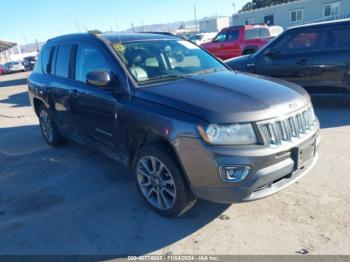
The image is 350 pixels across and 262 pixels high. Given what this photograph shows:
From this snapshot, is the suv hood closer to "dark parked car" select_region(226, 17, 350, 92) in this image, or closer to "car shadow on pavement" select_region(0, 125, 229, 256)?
"car shadow on pavement" select_region(0, 125, 229, 256)

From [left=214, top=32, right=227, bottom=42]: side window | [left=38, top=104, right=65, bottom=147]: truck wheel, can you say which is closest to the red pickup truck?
[left=214, top=32, right=227, bottom=42]: side window

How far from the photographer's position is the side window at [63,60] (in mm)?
4623

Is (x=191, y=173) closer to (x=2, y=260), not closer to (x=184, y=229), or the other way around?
(x=184, y=229)

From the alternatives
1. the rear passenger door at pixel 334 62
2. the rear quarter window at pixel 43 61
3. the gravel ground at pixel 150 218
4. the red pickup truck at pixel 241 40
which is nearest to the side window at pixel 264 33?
the red pickup truck at pixel 241 40

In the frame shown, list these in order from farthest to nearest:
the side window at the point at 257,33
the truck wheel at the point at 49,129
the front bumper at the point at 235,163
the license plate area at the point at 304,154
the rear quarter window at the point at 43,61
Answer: the side window at the point at 257,33
the truck wheel at the point at 49,129
the rear quarter window at the point at 43,61
the license plate area at the point at 304,154
the front bumper at the point at 235,163

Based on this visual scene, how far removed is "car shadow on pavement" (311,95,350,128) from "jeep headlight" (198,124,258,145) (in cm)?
369

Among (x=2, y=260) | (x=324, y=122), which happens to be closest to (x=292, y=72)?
(x=324, y=122)

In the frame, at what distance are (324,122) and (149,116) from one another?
4.20m

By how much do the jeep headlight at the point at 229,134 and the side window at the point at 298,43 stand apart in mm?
4819

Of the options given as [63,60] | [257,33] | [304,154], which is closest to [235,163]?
[304,154]

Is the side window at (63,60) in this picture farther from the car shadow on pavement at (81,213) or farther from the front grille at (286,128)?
the front grille at (286,128)

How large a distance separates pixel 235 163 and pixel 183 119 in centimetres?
58

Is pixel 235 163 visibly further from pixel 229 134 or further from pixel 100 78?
pixel 100 78

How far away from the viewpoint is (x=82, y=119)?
14.3 feet
